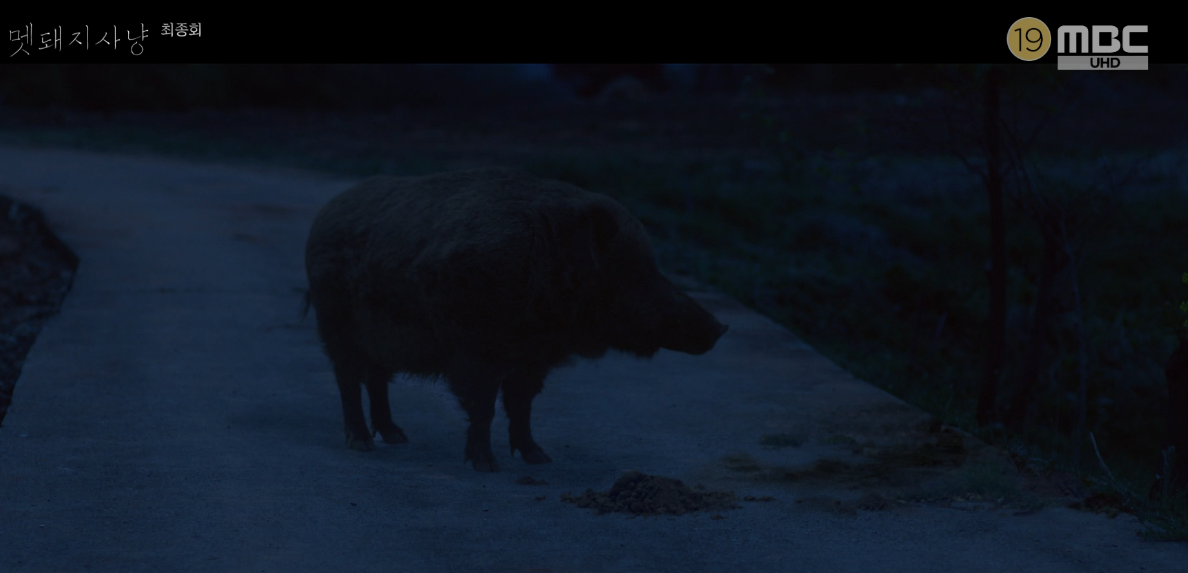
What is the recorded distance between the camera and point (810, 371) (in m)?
10.6

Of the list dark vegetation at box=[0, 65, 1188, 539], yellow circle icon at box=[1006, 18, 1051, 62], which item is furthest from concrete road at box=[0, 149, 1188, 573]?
yellow circle icon at box=[1006, 18, 1051, 62]

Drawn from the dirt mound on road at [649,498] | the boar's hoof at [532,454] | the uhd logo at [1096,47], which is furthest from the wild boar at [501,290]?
the uhd logo at [1096,47]

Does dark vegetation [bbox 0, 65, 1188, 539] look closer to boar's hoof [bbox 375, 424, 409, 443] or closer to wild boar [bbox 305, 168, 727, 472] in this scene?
wild boar [bbox 305, 168, 727, 472]

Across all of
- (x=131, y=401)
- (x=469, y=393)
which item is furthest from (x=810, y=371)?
(x=131, y=401)

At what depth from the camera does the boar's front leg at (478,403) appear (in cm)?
739

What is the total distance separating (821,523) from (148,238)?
1174 centimetres

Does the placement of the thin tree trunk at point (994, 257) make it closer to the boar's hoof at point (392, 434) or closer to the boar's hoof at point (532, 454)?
the boar's hoof at point (532, 454)

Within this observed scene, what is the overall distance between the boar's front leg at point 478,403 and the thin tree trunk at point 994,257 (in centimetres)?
475

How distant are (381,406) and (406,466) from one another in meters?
0.75

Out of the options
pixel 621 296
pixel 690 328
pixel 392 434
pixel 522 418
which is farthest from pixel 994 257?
pixel 392 434

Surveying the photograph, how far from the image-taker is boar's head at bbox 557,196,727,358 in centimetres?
738

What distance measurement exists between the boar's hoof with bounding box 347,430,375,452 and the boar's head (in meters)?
1.58

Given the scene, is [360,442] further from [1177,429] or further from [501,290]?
[1177,429]

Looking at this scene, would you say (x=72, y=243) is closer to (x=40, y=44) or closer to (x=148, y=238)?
(x=148, y=238)
